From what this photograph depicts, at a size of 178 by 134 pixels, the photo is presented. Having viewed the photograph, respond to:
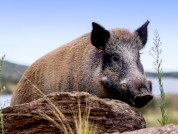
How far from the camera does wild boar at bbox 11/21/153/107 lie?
7.34 metres

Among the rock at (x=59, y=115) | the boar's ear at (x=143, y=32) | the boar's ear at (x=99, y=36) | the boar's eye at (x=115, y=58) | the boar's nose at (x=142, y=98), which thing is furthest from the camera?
the boar's ear at (x=143, y=32)

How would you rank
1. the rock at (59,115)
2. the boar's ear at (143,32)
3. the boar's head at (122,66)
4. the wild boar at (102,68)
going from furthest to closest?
1. the boar's ear at (143,32)
2. the wild boar at (102,68)
3. the boar's head at (122,66)
4. the rock at (59,115)

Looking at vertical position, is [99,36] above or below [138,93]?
above

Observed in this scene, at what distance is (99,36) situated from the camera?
849 cm

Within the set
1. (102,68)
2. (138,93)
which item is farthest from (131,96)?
(102,68)

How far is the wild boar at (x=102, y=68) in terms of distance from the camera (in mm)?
7336

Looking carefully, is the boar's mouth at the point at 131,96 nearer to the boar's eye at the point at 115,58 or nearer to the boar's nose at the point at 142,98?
the boar's nose at the point at 142,98

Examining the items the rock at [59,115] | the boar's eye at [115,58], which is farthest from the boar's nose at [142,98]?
the boar's eye at [115,58]

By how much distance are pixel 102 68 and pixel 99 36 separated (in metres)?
0.97

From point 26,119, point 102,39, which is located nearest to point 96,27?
point 102,39

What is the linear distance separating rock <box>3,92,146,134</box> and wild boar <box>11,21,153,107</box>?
4.13 ft

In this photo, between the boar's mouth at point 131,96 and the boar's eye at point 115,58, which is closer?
the boar's mouth at point 131,96

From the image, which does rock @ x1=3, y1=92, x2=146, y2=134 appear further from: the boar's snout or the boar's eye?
the boar's eye

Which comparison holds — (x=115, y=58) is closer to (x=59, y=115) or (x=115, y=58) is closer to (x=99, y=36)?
(x=99, y=36)
